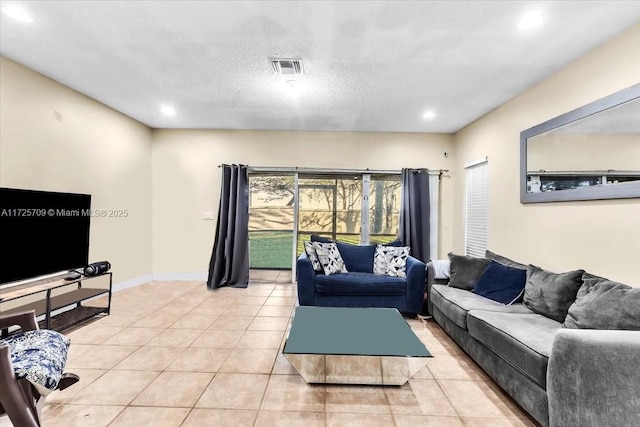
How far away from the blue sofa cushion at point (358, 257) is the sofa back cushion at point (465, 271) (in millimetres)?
1024

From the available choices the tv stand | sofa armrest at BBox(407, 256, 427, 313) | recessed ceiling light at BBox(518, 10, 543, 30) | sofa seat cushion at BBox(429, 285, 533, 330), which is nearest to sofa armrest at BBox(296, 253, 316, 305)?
sofa armrest at BBox(407, 256, 427, 313)

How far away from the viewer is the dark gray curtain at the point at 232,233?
4.88 metres

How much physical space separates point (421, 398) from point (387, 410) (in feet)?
0.95

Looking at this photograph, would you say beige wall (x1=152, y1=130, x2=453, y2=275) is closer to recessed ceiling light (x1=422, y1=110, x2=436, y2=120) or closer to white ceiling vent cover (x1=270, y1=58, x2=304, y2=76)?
recessed ceiling light (x1=422, y1=110, x2=436, y2=120)

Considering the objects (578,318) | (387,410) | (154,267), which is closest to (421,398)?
(387,410)

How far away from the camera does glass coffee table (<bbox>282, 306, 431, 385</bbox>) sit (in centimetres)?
196

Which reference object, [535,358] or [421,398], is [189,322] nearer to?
[421,398]

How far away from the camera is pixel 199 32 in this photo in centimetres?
233

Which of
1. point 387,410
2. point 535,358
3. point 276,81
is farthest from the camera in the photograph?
point 276,81

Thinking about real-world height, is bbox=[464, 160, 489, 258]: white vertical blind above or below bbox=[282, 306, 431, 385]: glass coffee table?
above

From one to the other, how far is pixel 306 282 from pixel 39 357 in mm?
2365

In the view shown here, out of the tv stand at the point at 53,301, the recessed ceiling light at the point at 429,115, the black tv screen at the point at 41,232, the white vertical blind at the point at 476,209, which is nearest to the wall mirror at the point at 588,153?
the white vertical blind at the point at 476,209

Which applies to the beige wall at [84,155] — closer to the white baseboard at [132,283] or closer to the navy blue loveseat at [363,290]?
the white baseboard at [132,283]

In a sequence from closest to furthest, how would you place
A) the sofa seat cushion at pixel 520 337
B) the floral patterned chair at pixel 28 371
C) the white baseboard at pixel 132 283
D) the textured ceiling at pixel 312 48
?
the floral patterned chair at pixel 28 371 → the sofa seat cushion at pixel 520 337 → the textured ceiling at pixel 312 48 → the white baseboard at pixel 132 283
